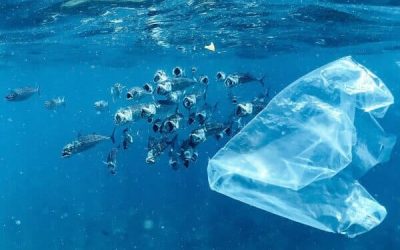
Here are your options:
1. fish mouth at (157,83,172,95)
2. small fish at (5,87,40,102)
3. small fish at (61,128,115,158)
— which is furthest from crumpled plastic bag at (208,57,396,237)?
small fish at (5,87,40,102)

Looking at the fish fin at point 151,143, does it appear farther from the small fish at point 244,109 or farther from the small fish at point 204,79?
the small fish at point 204,79

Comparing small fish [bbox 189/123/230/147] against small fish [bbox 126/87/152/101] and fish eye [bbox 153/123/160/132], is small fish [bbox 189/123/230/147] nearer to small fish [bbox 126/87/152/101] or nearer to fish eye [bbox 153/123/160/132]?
fish eye [bbox 153/123/160/132]

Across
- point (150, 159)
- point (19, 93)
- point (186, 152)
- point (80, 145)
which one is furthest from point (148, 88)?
point (19, 93)

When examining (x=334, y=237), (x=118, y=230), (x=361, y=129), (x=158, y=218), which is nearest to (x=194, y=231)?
(x=158, y=218)

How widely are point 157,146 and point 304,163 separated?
473 centimetres

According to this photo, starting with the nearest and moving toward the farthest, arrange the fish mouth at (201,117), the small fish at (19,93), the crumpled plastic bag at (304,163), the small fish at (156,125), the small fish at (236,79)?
the crumpled plastic bag at (304,163)
the small fish at (156,125)
the fish mouth at (201,117)
the small fish at (236,79)
the small fish at (19,93)

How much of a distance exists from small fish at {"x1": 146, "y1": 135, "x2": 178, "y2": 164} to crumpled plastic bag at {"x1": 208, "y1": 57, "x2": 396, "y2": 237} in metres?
4.00

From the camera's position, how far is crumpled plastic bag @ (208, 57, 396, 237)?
401cm

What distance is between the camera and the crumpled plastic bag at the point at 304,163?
13.2ft

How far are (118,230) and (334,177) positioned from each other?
16672mm

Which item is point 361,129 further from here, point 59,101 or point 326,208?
point 59,101

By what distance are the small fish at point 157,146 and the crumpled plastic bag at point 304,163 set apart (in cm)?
400

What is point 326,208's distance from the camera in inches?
167

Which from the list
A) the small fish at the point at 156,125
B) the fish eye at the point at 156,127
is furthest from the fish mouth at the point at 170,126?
the fish eye at the point at 156,127
